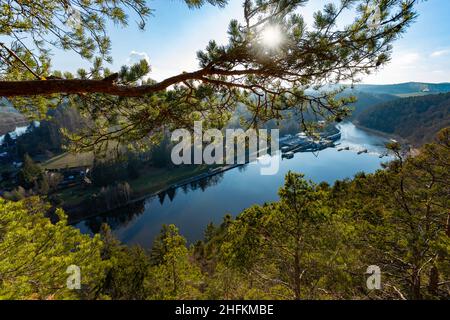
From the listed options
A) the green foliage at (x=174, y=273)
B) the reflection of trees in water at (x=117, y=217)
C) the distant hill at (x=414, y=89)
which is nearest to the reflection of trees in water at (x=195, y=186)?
the reflection of trees in water at (x=117, y=217)

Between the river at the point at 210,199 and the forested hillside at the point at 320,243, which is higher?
the forested hillside at the point at 320,243

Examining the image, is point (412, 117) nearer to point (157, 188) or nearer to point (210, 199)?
point (210, 199)

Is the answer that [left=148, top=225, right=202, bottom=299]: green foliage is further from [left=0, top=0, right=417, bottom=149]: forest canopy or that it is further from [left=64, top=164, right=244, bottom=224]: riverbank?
[left=64, top=164, right=244, bottom=224]: riverbank

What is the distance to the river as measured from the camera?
1981 cm

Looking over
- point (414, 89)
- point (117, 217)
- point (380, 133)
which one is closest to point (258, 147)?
point (117, 217)

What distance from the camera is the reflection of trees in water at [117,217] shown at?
66.5ft

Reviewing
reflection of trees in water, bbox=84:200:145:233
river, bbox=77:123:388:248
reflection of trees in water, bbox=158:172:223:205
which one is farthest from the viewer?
reflection of trees in water, bbox=158:172:223:205

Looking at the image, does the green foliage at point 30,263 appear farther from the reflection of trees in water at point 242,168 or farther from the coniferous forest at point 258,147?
the reflection of trees in water at point 242,168

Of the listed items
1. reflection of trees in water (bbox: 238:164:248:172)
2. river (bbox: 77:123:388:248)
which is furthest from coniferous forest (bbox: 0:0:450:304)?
reflection of trees in water (bbox: 238:164:248:172)

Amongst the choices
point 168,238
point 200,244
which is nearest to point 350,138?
point 200,244

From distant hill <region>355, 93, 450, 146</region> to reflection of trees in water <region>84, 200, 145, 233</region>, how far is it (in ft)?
150

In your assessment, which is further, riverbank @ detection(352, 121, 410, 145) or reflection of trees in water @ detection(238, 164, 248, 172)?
riverbank @ detection(352, 121, 410, 145)

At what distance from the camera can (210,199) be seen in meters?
25.5
